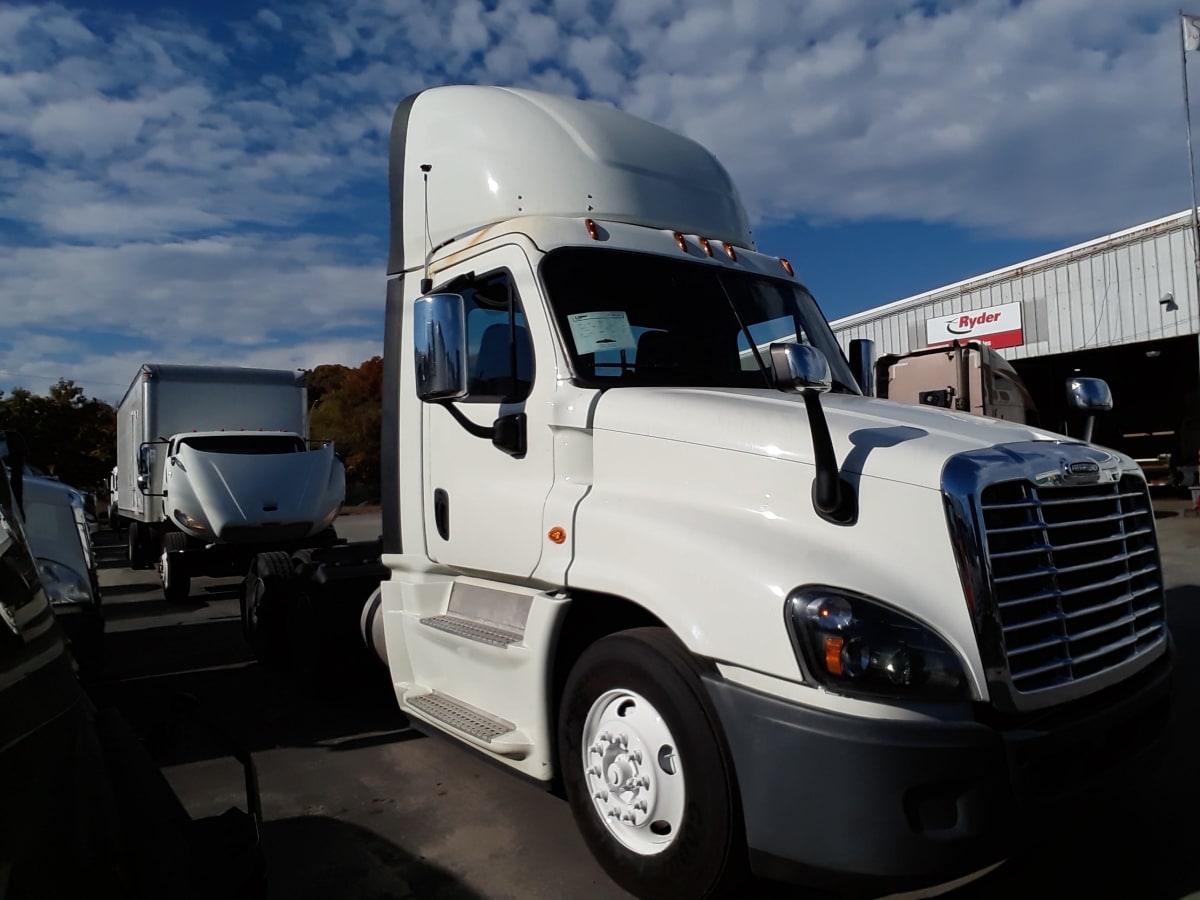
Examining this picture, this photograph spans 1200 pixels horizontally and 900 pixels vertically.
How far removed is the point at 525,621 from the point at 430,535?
925mm

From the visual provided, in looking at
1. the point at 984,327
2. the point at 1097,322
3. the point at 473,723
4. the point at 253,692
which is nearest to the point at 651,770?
the point at 473,723

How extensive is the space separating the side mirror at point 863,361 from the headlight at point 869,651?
265cm

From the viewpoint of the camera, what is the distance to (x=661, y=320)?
4027 mm

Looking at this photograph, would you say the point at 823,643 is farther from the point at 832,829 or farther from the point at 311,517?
the point at 311,517

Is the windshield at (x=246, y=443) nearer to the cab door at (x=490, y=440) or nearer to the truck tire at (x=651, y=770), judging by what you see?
the cab door at (x=490, y=440)

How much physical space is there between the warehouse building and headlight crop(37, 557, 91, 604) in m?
17.8

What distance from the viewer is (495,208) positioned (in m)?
4.34

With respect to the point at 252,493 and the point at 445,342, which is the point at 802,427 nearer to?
the point at 445,342

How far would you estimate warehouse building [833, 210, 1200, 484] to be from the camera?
1966 cm

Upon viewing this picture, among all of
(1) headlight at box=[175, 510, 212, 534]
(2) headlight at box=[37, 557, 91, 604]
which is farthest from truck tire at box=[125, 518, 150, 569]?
(2) headlight at box=[37, 557, 91, 604]

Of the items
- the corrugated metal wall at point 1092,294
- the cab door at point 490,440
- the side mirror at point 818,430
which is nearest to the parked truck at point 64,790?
the cab door at point 490,440

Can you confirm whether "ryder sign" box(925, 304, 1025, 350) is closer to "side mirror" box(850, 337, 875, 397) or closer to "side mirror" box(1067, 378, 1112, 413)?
"side mirror" box(850, 337, 875, 397)

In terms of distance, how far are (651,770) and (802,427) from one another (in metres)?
1.28

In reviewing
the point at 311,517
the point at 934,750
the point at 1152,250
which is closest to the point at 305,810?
the point at 934,750
